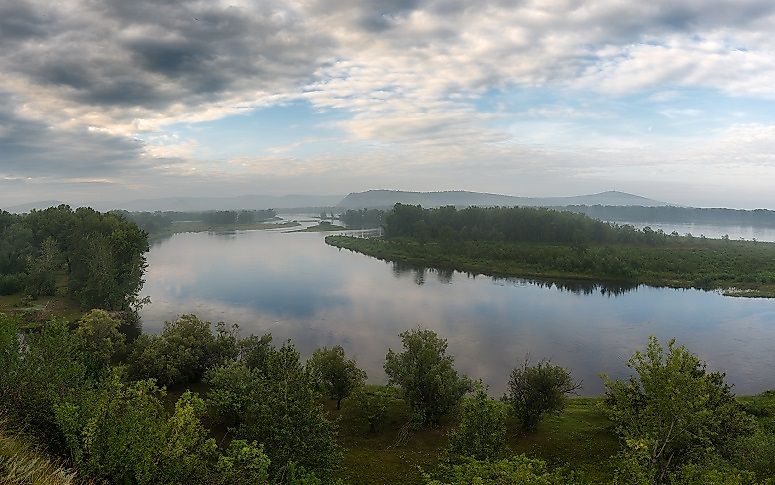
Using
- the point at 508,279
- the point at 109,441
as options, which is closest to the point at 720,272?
the point at 508,279

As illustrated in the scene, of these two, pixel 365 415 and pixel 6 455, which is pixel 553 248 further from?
pixel 6 455

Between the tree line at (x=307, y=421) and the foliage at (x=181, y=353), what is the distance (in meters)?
5.32

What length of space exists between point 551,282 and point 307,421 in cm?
8424

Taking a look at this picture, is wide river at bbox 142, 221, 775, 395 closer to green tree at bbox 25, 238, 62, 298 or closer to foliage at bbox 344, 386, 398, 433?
foliage at bbox 344, 386, 398, 433

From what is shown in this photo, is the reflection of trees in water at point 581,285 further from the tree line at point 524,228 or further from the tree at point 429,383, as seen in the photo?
the tree at point 429,383

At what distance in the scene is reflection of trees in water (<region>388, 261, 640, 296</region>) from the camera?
8644 cm

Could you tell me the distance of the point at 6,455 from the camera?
11.3 metres

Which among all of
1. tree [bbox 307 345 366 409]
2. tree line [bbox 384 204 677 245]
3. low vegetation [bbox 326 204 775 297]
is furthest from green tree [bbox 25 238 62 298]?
tree line [bbox 384 204 677 245]

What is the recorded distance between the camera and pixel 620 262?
98375 mm

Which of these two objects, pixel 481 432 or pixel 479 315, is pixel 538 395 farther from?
pixel 479 315

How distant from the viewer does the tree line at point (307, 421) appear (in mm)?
13875

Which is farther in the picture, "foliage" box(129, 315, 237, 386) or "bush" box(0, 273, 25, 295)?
"bush" box(0, 273, 25, 295)

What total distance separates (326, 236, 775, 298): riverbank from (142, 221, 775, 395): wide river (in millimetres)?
8278

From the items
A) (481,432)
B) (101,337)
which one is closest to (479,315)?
(481,432)
